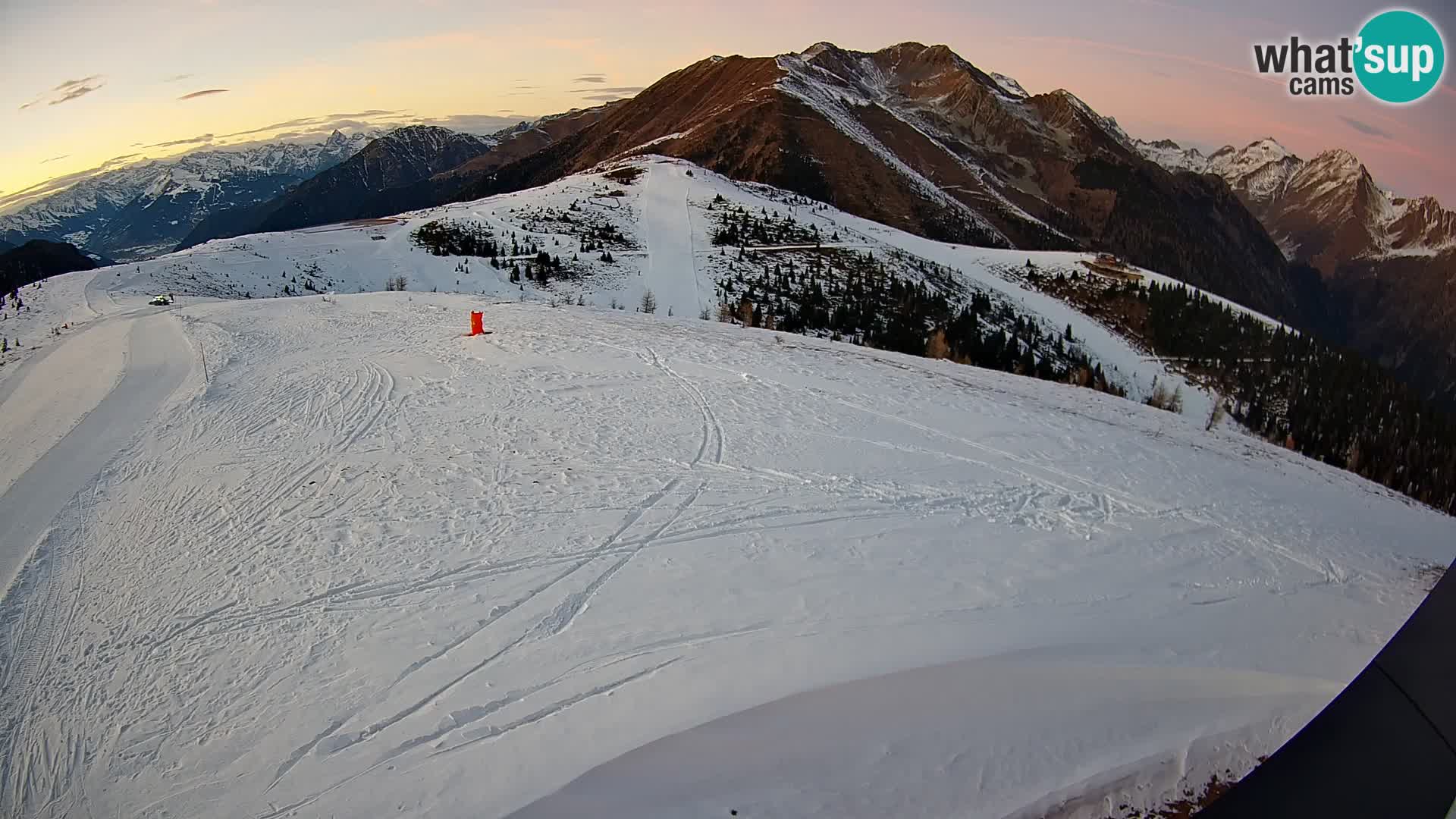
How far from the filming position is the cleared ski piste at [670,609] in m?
3.29

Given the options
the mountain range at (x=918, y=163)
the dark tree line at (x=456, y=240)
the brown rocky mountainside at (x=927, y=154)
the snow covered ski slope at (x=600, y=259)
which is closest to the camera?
the snow covered ski slope at (x=600, y=259)

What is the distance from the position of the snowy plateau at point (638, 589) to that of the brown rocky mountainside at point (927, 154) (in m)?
55.5

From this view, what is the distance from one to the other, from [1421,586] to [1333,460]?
509 cm

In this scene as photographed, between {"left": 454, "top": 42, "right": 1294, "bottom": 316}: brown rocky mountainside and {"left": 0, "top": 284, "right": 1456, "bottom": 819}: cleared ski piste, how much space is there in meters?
56.1

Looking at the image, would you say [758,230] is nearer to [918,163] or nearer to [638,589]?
[638,589]

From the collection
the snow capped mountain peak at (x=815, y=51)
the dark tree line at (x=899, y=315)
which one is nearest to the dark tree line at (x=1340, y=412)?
the dark tree line at (x=899, y=315)

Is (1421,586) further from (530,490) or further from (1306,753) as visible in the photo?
(530,490)

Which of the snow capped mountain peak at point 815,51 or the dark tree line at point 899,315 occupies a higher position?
the snow capped mountain peak at point 815,51

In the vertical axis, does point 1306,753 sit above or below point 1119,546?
above

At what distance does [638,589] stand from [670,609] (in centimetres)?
39

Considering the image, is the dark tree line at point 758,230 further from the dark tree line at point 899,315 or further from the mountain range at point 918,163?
the mountain range at point 918,163

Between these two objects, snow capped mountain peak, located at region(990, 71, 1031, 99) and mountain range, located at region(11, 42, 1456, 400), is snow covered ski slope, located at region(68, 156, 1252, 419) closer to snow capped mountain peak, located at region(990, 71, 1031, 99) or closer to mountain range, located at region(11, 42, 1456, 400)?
mountain range, located at region(11, 42, 1456, 400)

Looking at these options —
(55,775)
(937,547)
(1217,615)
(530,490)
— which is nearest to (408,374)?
(530,490)

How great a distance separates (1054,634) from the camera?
4.38 meters
